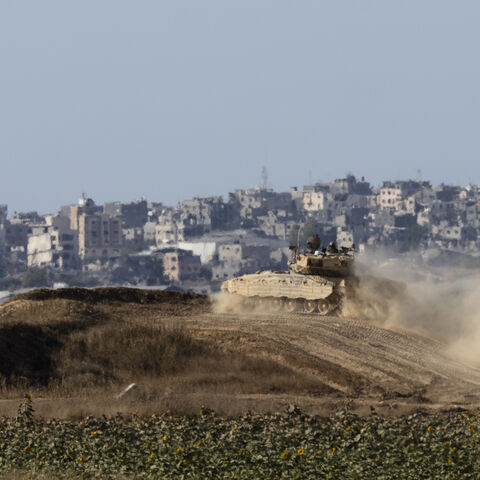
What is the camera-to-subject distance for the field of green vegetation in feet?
71.8

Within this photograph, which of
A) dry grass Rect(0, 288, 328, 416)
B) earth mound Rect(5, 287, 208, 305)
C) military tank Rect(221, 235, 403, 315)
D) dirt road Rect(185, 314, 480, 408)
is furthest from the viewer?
earth mound Rect(5, 287, 208, 305)

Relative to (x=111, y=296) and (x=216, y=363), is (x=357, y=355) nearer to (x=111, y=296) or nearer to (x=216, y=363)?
(x=216, y=363)

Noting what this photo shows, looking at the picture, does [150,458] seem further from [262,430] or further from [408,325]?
[408,325]

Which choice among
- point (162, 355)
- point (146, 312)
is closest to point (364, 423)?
point (162, 355)

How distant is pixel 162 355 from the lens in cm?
3847

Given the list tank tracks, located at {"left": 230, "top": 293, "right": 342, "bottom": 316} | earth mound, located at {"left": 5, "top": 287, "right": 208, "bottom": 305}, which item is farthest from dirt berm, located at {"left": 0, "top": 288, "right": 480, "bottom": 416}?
tank tracks, located at {"left": 230, "top": 293, "right": 342, "bottom": 316}

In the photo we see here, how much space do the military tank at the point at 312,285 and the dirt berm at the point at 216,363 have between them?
2052 mm

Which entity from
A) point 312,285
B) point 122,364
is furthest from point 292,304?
point 122,364

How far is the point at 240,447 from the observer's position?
23875mm

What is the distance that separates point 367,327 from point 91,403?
48.3 ft

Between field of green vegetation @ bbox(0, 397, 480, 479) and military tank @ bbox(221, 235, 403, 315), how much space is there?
1857cm

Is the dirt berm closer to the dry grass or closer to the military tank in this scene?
the dry grass

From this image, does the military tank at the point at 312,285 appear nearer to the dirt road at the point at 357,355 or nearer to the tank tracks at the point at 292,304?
the tank tracks at the point at 292,304

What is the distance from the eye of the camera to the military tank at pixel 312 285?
153 ft
